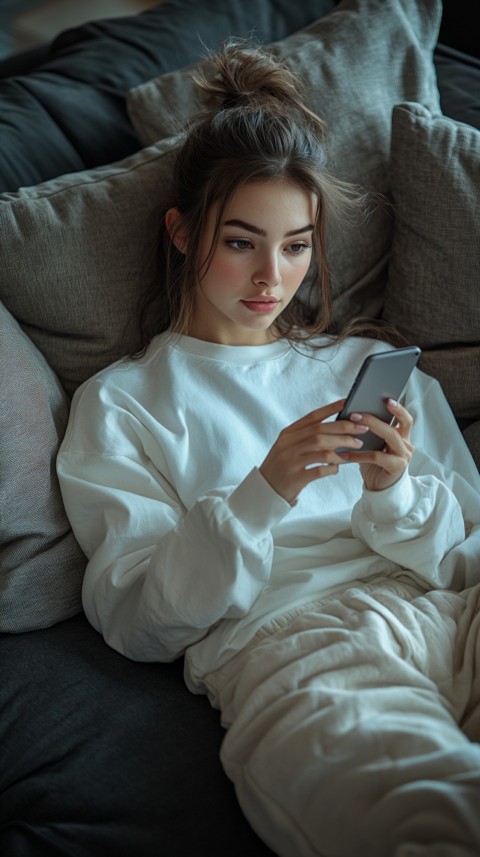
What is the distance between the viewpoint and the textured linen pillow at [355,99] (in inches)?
67.0

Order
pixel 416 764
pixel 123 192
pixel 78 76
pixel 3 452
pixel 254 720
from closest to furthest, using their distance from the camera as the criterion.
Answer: pixel 416 764 → pixel 254 720 → pixel 3 452 → pixel 123 192 → pixel 78 76

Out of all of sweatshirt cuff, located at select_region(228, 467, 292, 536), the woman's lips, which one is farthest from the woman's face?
sweatshirt cuff, located at select_region(228, 467, 292, 536)

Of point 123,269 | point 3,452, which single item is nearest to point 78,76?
point 123,269

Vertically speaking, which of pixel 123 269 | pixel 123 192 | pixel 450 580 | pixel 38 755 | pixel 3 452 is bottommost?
pixel 38 755

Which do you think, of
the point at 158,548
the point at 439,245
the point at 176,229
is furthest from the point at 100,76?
the point at 158,548

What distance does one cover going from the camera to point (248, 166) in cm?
141

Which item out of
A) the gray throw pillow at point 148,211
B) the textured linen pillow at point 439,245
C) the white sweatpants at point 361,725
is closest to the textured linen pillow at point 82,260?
the gray throw pillow at point 148,211

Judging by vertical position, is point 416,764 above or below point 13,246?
below

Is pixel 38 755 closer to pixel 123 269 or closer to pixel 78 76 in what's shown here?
pixel 123 269

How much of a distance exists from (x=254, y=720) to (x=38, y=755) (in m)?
0.31

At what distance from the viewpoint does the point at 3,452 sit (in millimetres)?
1360

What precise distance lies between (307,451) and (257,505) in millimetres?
101

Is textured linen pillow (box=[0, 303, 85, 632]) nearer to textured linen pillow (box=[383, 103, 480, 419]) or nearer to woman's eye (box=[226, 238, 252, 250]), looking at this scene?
woman's eye (box=[226, 238, 252, 250])

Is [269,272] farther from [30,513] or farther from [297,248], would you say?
[30,513]
